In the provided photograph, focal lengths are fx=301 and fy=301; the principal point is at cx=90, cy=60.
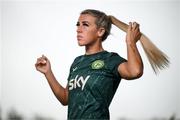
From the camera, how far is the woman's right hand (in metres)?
1.50

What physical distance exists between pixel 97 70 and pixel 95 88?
83 millimetres

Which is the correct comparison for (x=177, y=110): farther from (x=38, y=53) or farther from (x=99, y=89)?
(x=38, y=53)

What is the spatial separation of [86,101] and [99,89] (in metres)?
0.07

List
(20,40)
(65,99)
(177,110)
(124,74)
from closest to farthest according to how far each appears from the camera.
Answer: (124,74), (65,99), (177,110), (20,40)

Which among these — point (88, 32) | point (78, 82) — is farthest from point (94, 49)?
point (78, 82)

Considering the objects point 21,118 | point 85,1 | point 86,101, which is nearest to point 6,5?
point 85,1

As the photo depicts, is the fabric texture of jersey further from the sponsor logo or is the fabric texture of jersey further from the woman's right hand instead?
the woman's right hand

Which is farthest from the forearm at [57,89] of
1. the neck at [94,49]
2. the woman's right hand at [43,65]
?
the neck at [94,49]

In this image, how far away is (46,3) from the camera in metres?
1.84

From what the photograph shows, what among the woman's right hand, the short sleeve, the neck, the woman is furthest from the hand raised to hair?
the woman's right hand

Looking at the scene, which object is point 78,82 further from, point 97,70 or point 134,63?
point 134,63

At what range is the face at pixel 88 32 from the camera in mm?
1394

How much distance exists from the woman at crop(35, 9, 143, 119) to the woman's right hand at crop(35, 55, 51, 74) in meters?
0.13

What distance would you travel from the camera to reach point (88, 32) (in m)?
1.39
